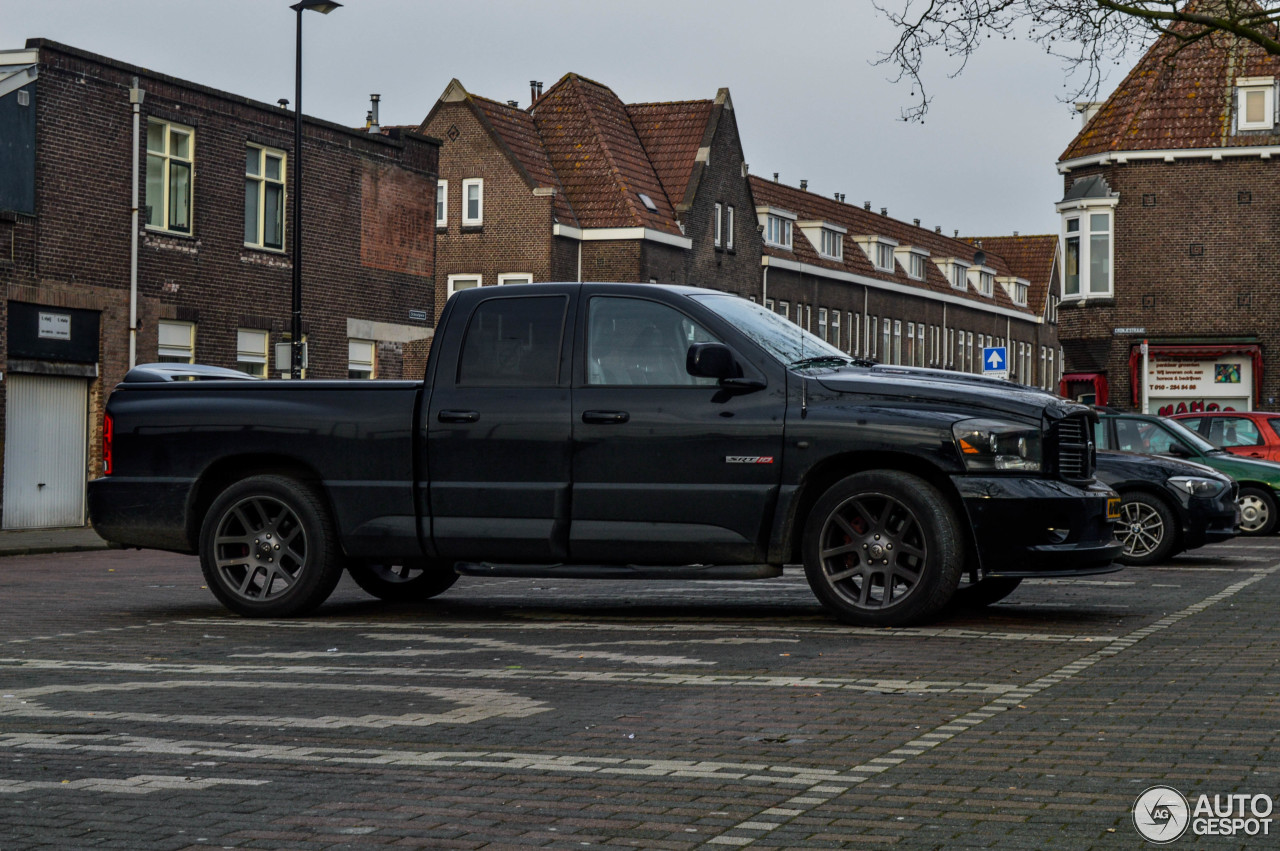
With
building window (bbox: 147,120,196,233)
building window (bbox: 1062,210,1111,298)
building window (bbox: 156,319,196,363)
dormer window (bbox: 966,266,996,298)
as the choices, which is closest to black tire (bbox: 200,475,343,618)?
building window (bbox: 156,319,196,363)

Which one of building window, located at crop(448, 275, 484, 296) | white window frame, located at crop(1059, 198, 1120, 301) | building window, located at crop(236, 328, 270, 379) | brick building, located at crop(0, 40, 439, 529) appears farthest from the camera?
building window, located at crop(448, 275, 484, 296)

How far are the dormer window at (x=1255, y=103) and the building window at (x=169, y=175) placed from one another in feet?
87.5

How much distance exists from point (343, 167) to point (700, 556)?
24.3m

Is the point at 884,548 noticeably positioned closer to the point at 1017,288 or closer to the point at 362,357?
the point at 362,357

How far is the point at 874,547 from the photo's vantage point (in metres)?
9.83

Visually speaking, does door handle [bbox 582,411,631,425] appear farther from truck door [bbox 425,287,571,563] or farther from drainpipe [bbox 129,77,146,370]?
drainpipe [bbox 129,77,146,370]

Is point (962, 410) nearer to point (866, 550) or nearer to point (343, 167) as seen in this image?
point (866, 550)

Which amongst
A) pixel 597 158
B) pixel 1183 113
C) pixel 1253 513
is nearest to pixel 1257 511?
pixel 1253 513

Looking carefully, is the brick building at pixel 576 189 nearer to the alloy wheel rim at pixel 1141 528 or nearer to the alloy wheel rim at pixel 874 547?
the alloy wheel rim at pixel 1141 528

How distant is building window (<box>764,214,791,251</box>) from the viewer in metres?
64.8

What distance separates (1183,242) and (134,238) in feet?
89.1

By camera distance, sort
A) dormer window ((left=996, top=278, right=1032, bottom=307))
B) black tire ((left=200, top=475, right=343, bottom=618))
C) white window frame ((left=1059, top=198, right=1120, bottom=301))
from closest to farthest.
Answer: black tire ((left=200, top=475, right=343, bottom=618)), white window frame ((left=1059, top=198, right=1120, bottom=301)), dormer window ((left=996, top=278, right=1032, bottom=307))

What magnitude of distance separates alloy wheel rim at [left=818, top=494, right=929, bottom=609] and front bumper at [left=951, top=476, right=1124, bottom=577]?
14.2 inches

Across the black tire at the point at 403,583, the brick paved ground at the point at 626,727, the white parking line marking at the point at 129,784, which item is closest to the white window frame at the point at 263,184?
the black tire at the point at 403,583
